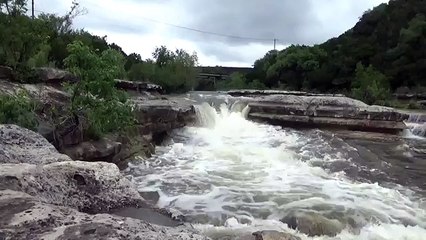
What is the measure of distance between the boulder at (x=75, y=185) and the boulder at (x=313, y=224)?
342 cm

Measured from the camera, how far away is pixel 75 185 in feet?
10.3

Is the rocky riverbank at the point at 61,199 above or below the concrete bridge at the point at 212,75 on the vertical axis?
below

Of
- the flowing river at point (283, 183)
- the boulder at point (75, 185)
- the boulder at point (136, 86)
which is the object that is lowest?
the flowing river at point (283, 183)

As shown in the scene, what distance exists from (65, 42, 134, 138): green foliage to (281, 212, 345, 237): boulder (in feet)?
13.4

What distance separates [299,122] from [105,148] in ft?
33.9

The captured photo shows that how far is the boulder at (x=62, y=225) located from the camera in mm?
2063

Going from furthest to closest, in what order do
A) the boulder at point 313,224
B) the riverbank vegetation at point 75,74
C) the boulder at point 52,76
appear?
1. the boulder at point 52,76
2. the riverbank vegetation at point 75,74
3. the boulder at point 313,224

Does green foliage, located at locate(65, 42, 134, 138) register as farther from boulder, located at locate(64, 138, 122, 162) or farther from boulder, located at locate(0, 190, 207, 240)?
boulder, located at locate(0, 190, 207, 240)

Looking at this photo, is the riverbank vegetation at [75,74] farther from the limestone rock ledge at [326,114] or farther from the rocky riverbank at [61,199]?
the limestone rock ledge at [326,114]

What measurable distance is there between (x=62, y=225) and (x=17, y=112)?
18.0ft

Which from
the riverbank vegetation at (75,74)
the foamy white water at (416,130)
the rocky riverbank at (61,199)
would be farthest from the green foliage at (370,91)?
the rocky riverbank at (61,199)

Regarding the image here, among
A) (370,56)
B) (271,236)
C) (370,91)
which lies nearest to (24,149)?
(271,236)

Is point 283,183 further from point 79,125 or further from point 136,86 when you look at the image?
point 136,86

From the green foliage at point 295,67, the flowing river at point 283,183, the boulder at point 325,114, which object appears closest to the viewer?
the flowing river at point 283,183
